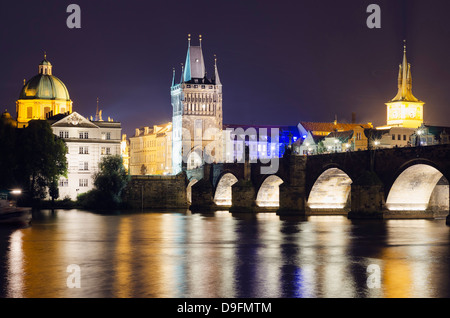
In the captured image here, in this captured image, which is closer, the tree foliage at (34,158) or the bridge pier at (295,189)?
the bridge pier at (295,189)

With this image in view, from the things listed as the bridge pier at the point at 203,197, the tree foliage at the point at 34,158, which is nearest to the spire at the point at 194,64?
the bridge pier at the point at 203,197

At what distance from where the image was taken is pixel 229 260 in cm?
3803

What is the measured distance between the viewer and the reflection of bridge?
63.5 metres

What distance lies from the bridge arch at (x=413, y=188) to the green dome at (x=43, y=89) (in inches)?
3361

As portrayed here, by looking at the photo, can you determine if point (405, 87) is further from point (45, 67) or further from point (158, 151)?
point (45, 67)

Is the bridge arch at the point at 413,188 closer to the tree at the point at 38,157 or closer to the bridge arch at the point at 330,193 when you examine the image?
the bridge arch at the point at 330,193

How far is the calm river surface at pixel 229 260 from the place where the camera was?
28562 mm

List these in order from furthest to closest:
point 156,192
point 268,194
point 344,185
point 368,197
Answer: point 156,192 → point 268,194 → point 344,185 → point 368,197

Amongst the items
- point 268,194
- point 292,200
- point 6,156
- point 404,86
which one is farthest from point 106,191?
point 404,86

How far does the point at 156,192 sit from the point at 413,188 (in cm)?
5494

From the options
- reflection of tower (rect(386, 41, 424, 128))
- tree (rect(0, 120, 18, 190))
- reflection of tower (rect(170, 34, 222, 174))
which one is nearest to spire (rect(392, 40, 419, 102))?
reflection of tower (rect(386, 41, 424, 128))
